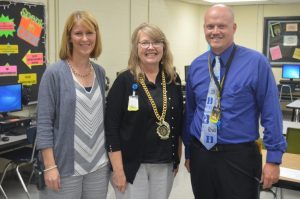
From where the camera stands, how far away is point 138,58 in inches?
79.5

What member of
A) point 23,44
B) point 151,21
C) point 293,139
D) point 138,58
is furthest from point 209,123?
point 151,21

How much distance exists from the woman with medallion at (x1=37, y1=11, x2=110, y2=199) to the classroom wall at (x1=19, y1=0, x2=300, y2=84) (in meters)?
2.80

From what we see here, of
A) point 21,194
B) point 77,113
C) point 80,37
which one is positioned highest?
point 80,37

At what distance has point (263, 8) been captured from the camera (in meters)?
8.43

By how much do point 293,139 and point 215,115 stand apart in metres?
1.34

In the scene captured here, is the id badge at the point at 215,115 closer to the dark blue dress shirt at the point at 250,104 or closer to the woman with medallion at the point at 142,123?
the dark blue dress shirt at the point at 250,104

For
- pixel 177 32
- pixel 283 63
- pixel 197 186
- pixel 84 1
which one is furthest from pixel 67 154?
pixel 283 63

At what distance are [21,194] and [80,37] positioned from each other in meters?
2.64

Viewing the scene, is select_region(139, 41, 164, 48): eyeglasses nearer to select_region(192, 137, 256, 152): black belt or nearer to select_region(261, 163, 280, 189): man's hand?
select_region(192, 137, 256, 152): black belt

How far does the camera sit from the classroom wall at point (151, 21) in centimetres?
465

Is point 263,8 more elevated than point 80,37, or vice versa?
point 263,8

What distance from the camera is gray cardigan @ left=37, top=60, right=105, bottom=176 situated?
1.80m

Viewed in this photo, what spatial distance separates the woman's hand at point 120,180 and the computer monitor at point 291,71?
6679 mm

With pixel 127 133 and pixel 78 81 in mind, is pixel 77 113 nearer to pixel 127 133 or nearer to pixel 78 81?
pixel 78 81
